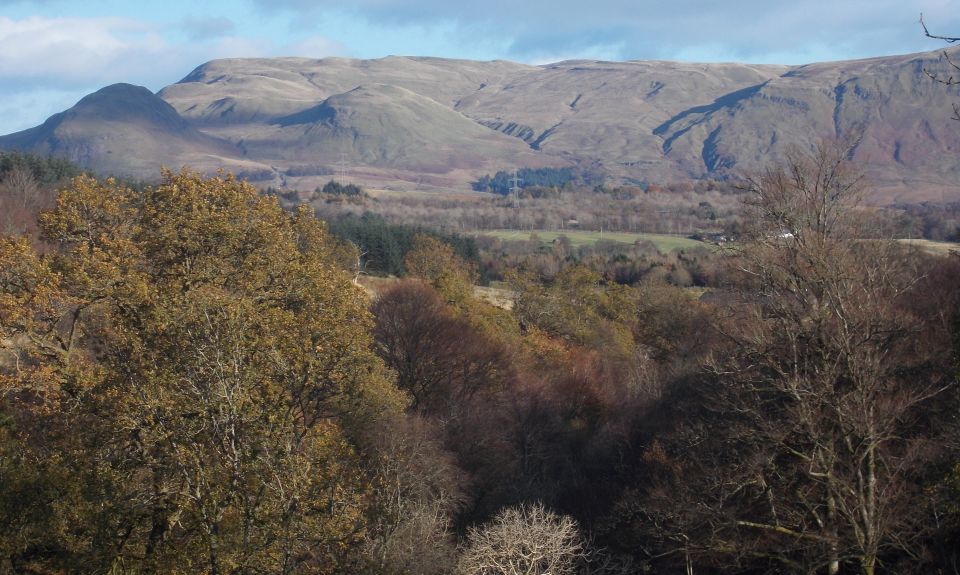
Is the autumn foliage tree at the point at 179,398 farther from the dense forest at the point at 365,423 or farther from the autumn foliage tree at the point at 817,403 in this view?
the autumn foliage tree at the point at 817,403

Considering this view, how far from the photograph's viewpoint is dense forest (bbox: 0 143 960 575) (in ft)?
61.1

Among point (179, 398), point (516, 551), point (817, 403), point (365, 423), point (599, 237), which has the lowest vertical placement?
point (599, 237)

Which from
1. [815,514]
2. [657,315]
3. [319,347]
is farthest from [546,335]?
[319,347]

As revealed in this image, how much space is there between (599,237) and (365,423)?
5623 inches

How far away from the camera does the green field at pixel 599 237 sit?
14375 centimetres

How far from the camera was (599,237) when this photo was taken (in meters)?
169

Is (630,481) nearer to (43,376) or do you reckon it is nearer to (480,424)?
(480,424)

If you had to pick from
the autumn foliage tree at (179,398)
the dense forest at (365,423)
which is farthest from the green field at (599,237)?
the autumn foliage tree at (179,398)

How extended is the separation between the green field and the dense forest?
104330 millimetres

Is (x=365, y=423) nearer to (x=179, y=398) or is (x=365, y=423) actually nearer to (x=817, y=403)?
(x=179, y=398)

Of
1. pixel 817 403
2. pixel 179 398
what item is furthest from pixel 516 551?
pixel 179 398

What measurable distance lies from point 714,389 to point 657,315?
43.5m

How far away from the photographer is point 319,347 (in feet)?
66.5

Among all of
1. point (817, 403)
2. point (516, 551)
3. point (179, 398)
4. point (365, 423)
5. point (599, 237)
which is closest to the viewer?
point (179, 398)
